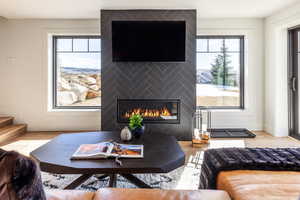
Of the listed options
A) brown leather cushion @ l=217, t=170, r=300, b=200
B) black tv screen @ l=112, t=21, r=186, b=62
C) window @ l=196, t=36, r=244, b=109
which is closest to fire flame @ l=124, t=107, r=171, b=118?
black tv screen @ l=112, t=21, r=186, b=62

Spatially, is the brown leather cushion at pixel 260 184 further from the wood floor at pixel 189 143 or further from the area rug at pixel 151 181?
the wood floor at pixel 189 143

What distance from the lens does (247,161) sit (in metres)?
1.59

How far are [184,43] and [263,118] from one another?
2.32 m

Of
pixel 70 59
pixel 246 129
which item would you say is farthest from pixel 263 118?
pixel 70 59

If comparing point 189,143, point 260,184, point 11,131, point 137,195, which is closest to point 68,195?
point 137,195

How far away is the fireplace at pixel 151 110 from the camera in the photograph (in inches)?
170

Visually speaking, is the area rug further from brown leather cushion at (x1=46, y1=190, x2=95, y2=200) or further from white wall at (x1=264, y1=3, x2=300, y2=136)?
white wall at (x1=264, y1=3, x2=300, y2=136)

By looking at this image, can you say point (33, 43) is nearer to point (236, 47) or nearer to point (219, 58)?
point (219, 58)

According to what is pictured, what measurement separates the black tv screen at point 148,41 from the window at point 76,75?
1008 millimetres

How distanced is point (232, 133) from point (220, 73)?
130cm

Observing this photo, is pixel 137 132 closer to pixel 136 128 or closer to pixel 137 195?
pixel 136 128

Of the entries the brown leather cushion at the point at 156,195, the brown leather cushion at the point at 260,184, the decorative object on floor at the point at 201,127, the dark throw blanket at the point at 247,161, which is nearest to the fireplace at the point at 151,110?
the decorative object on floor at the point at 201,127

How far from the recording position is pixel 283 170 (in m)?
1.53

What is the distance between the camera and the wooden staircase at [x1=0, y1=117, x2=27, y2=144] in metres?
4.04
